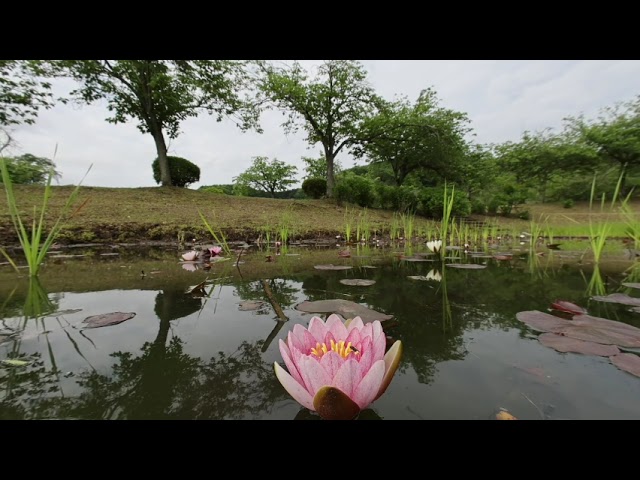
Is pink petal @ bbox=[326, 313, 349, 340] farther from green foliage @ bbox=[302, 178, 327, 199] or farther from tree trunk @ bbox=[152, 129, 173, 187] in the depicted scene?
green foliage @ bbox=[302, 178, 327, 199]

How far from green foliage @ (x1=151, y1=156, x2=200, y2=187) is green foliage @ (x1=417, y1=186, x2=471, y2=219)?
10.9 metres

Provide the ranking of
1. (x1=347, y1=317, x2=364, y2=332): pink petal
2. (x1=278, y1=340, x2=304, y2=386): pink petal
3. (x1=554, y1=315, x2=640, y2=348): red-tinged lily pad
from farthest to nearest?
(x1=554, y1=315, x2=640, y2=348): red-tinged lily pad
(x1=347, y1=317, x2=364, y2=332): pink petal
(x1=278, y1=340, x2=304, y2=386): pink petal

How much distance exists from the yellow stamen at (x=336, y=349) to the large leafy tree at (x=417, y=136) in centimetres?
1324

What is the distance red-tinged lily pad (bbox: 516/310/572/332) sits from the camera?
3.01 feet

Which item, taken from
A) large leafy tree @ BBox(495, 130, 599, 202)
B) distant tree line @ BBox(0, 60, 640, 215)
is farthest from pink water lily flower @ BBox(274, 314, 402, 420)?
large leafy tree @ BBox(495, 130, 599, 202)

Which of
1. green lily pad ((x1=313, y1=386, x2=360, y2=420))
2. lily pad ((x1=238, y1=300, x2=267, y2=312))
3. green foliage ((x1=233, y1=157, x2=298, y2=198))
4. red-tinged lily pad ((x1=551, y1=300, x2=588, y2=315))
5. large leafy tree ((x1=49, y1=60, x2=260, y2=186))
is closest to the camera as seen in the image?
green lily pad ((x1=313, y1=386, x2=360, y2=420))

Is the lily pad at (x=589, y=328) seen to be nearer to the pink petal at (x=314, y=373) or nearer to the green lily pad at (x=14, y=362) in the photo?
the pink petal at (x=314, y=373)

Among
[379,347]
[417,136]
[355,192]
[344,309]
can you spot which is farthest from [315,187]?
[379,347]

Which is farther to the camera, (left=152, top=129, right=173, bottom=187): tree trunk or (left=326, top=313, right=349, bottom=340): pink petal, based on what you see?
(left=152, top=129, right=173, bottom=187): tree trunk

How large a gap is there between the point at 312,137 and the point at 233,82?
451 centimetres

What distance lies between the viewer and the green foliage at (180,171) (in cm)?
1227

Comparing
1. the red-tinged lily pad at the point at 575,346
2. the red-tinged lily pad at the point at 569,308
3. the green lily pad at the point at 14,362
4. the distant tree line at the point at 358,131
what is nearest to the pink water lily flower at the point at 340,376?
the red-tinged lily pad at the point at 575,346
